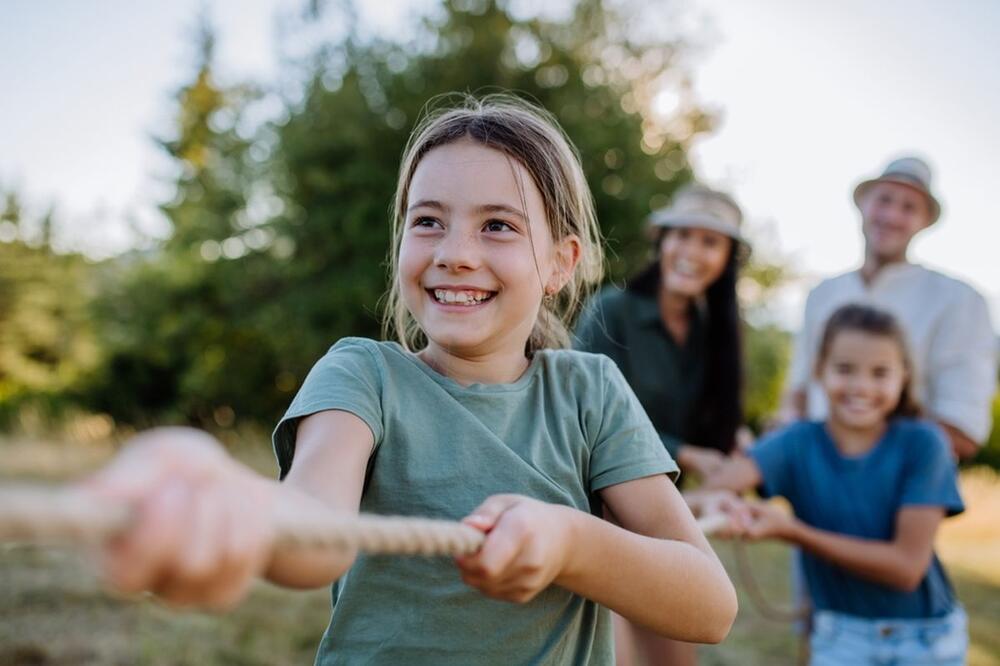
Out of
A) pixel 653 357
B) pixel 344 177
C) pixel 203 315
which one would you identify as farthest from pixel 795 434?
pixel 203 315

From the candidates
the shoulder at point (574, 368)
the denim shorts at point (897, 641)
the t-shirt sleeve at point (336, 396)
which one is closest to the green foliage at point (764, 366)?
the denim shorts at point (897, 641)

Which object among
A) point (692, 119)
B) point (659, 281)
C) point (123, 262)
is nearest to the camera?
point (659, 281)

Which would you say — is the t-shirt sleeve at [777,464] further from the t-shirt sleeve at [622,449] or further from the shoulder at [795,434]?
the t-shirt sleeve at [622,449]

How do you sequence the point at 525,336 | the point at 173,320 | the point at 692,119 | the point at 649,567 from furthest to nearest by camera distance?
the point at 173,320 < the point at 692,119 < the point at 525,336 < the point at 649,567

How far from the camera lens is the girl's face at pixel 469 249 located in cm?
146

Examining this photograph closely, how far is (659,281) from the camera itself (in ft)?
11.5

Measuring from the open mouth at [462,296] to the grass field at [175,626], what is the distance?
3155 mm

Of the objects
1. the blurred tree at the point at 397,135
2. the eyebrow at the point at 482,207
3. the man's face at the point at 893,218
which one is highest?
the blurred tree at the point at 397,135

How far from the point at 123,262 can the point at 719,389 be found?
17611mm

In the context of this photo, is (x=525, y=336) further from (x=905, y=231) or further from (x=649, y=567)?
(x=905, y=231)

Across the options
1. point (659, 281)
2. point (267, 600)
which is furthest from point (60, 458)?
point (659, 281)

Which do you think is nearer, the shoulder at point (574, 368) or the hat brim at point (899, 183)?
the shoulder at point (574, 368)

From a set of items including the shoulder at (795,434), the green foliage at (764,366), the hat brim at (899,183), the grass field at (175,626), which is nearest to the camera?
the shoulder at (795,434)

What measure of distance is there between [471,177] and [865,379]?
1.95 metres
